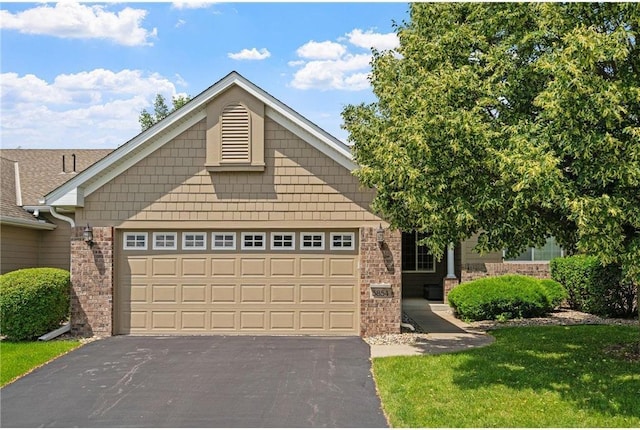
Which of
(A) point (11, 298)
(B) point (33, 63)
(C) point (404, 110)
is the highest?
(B) point (33, 63)

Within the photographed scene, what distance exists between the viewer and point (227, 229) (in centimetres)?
1277

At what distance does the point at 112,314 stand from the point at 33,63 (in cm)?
652

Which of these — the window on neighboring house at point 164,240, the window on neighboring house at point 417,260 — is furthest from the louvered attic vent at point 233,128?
the window on neighboring house at point 417,260

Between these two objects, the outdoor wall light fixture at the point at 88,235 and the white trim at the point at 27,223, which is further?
the white trim at the point at 27,223

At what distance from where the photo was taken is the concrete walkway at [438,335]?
429 inches

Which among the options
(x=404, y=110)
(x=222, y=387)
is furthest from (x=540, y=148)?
(x=222, y=387)

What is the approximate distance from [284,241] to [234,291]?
164 centimetres

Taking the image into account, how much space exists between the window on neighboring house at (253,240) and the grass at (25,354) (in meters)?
4.18

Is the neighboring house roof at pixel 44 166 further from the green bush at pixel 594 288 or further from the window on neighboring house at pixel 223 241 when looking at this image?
the green bush at pixel 594 288

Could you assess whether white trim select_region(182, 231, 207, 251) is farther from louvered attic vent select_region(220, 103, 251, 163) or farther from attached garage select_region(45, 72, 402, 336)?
louvered attic vent select_region(220, 103, 251, 163)

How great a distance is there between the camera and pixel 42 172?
19.4m

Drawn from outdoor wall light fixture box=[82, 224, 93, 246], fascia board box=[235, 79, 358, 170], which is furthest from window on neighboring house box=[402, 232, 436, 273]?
outdoor wall light fixture box=[82, 224, 93, 246]

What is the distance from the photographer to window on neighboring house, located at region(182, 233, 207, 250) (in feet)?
42.3

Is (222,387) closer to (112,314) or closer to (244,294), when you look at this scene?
(244,294)
